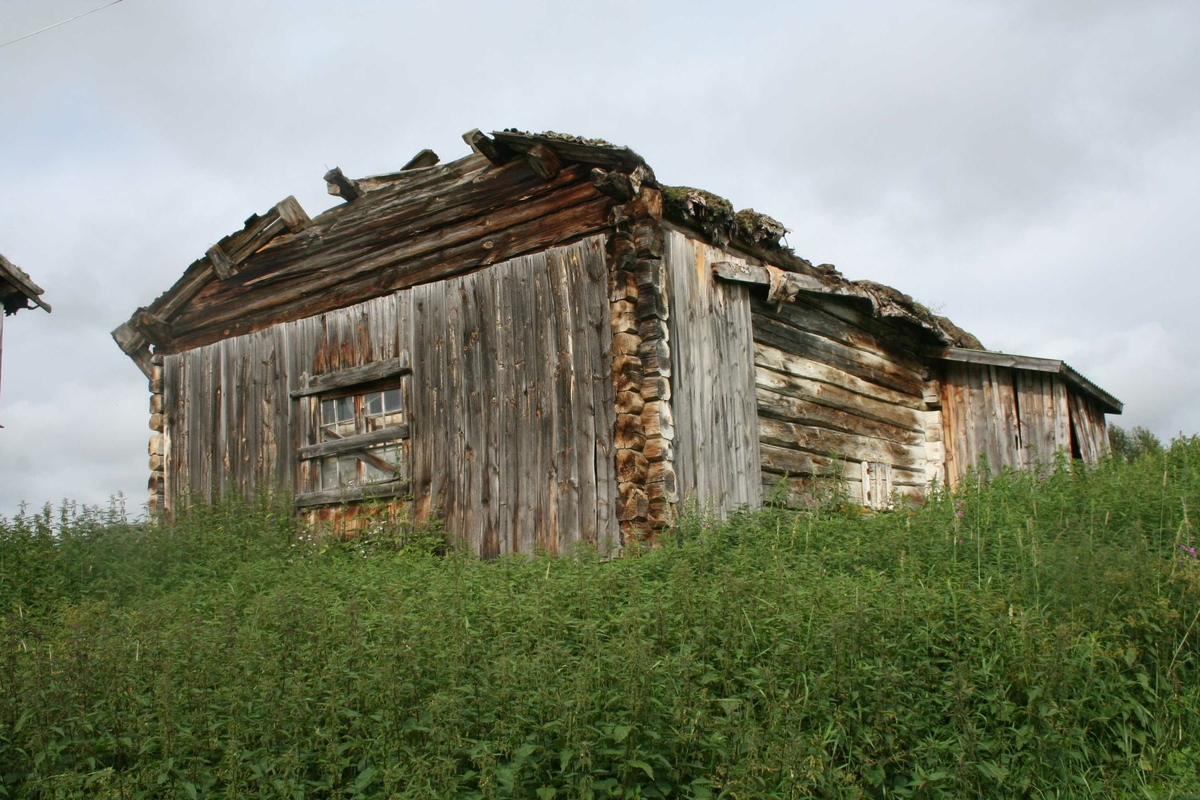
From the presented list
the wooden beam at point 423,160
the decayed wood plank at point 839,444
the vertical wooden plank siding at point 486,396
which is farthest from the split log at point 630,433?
the wooden beam at point 423,160

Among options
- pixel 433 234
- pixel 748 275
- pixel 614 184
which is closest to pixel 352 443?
pixel 433 234

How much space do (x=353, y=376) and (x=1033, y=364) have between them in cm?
788

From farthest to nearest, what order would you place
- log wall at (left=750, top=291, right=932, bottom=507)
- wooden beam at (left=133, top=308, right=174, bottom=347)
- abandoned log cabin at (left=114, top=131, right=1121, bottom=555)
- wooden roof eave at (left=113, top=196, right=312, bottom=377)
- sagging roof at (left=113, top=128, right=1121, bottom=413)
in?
wooden beam at (left=133, top=308, right=174, bottom=347)
wooden roof eave at (left=113, top=196, right=312, bottom=377)
log wall at (left=750, top=291, right=932, bottom=507)
sagging roof at (left=113, top=128, right=1121, bottom=413)
abandoned log cabin at (left=114, top=131, right=1121, bottom=555)

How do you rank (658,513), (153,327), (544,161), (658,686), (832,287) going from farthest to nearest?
1. (153,327)
2. (832,287)
3. (544,161)
4. (658,513)
5. (658,686)

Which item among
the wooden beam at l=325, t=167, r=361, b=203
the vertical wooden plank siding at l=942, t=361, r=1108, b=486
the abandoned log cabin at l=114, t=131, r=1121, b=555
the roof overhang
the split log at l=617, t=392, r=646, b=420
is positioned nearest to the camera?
the split log at l=617, t=392, r=646, b=420

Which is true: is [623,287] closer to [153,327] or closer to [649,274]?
[649,274]

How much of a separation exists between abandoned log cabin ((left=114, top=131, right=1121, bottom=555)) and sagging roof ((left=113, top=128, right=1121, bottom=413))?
0.03 meters

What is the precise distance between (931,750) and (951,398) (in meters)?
9.20

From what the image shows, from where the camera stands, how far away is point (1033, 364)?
1145 cm

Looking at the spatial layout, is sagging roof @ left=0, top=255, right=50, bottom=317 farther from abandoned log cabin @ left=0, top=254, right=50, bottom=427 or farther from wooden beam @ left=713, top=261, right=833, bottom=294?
wooden beam @ left=713, top=261, right=833, bottom=294

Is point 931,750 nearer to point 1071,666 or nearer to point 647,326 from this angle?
point 1071,666

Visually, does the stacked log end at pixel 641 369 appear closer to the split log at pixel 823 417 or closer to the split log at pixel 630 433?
the split log at pixel 630 433

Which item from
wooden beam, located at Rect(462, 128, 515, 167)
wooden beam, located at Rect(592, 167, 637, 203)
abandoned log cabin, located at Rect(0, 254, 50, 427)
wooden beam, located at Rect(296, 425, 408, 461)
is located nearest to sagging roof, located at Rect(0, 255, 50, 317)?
abandoned log cabin, located at Rect(0, 254, 50, 427)

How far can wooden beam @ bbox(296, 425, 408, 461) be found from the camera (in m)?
9.91
